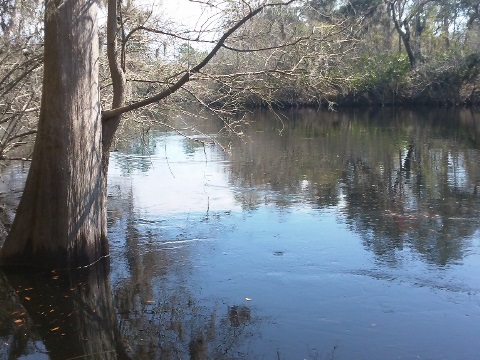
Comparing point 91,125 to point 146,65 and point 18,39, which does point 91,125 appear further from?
point 146,65

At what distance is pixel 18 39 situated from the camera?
9.80 meters

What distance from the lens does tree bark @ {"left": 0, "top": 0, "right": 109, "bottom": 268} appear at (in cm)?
902

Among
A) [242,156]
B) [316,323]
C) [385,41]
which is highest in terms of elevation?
[385,41]

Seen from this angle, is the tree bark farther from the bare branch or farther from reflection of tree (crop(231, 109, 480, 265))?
reflection of tree (crop(231, 109, 480, 265))

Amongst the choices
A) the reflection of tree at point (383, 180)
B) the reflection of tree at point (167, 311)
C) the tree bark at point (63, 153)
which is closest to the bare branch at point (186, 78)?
the tree bark at point (63, 153)

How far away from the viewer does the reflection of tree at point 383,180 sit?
11.6m

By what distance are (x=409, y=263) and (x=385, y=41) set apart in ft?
170

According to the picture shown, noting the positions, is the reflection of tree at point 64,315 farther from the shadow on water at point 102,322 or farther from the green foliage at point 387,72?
the green foliage at point 387,72

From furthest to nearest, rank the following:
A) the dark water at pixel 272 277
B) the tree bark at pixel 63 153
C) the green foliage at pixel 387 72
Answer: the green foliage at pixel 387 72 < the tree bark at pixel 63 153 < the dark water at pixel 272 277

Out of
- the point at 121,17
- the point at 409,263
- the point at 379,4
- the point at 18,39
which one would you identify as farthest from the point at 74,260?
the point at 379,4

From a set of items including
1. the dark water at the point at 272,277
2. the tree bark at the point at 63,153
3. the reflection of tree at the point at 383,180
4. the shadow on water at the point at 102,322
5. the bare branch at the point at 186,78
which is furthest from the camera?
the reflection of tree at the point at 383,180

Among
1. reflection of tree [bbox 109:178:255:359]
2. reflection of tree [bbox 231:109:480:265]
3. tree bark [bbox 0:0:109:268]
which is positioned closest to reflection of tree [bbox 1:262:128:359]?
reflection of tree [bbox 109:178:255:359]

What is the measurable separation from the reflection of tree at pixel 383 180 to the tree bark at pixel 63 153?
4.58m

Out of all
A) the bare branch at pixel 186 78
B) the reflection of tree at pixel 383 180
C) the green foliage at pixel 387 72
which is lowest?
the reflection of tree at pixel 383 180
